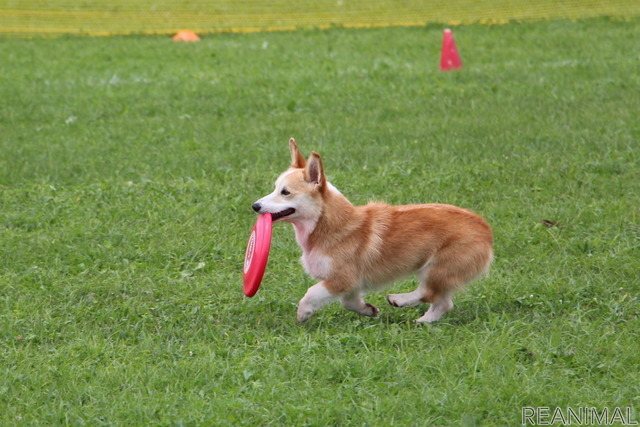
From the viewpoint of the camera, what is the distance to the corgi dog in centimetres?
510

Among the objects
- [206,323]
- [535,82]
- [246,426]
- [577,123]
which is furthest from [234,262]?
[535,82]

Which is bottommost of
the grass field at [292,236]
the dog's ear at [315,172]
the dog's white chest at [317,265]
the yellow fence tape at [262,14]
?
the yellow fence tape at [262,14]

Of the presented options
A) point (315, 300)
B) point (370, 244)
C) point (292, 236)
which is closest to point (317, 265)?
point (315, 300)

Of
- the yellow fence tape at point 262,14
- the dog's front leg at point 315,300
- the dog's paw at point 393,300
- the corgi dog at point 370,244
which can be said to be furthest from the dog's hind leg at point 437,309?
the yellow fence tape at point 262,14

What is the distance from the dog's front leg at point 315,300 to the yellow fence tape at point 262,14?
12.3 metres

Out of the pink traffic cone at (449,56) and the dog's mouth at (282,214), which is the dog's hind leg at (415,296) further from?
the pink traffic cone at (449,56)

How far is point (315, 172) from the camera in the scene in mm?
5137

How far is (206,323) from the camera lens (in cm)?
526

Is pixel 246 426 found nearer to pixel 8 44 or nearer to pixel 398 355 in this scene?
pixel 398 355

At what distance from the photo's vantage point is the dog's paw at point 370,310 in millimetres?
5335

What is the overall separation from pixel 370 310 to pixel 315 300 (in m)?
0.42

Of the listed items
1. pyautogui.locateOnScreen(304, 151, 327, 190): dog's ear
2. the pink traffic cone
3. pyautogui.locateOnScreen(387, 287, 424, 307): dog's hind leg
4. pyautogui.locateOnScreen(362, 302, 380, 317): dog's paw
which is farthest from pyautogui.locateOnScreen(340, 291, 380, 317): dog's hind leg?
the pink traffic cone

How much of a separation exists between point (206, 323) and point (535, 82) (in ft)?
24.1

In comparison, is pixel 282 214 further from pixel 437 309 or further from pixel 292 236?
pixel 292 236
